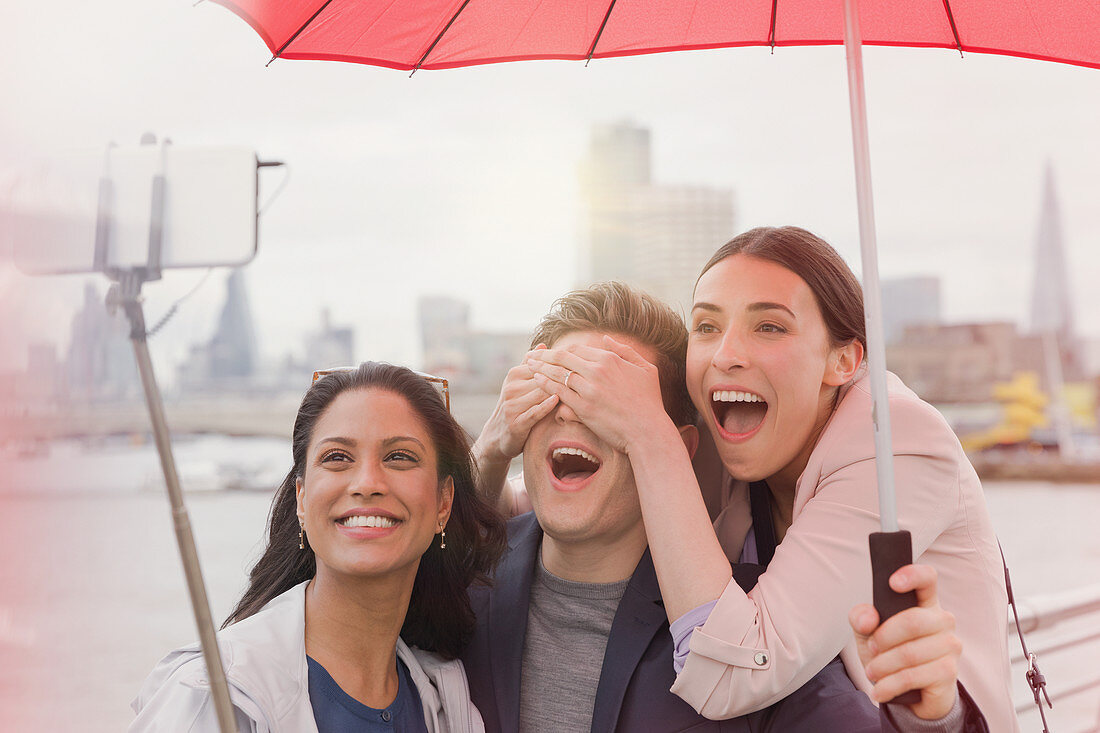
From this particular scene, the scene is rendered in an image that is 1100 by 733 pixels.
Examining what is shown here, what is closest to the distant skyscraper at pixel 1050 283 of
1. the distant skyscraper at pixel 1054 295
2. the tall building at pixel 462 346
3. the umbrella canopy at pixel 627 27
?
the distant skyscraper at pixel 1054 295

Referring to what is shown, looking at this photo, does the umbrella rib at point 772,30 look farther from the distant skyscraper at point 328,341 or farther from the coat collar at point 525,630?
the distant skyscraper at point 328,341

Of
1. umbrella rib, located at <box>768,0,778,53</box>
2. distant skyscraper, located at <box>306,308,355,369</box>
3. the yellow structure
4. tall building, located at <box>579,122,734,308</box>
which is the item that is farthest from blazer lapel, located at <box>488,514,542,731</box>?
the yellow structure

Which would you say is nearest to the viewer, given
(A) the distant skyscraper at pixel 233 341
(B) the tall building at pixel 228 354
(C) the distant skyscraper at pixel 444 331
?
(B) the tall building at pixel 228 354

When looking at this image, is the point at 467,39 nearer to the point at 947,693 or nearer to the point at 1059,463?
the point at 947,693

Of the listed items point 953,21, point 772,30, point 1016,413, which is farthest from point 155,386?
point 1016,413

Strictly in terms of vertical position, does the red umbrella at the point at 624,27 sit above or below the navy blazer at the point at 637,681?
above

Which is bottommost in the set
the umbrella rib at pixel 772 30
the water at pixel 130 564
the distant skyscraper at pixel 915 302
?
the water at pixel 130 564

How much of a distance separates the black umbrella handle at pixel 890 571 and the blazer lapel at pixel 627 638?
0.50 m

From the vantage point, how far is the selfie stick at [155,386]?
3.50 ft

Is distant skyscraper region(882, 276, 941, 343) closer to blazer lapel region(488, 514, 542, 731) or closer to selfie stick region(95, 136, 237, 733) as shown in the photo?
blazer lapel region(488, 514, 542, 731)

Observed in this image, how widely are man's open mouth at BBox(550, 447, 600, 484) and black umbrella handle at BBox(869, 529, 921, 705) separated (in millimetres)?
634

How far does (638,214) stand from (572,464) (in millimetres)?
53058

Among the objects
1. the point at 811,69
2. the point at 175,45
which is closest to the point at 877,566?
the point at 175,45

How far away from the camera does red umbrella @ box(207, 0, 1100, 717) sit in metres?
1.79
